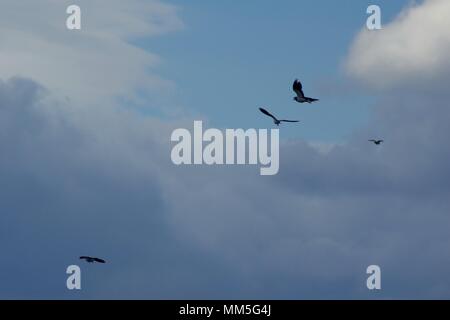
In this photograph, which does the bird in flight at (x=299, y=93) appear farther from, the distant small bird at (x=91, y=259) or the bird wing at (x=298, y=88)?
the distant small bird at (x=91, y=259)

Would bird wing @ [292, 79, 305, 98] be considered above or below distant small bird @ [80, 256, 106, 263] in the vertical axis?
above

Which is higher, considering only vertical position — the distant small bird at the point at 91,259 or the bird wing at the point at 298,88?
the bird wing at the point at 298,88

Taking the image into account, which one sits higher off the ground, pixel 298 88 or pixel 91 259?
pixel 298 88

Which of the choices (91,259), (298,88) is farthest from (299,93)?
(91,259)

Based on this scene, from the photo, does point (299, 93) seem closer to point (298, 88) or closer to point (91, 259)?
point (298, 88)

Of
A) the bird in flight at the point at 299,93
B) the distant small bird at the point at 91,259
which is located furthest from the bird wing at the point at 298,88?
the distant small bird at the point at 91,259

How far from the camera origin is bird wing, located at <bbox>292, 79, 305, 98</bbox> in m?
86.0

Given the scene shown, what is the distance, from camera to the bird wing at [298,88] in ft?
282

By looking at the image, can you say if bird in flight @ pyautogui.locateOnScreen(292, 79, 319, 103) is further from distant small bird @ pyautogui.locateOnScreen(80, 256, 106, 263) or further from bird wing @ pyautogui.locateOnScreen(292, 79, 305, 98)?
distant small bird @ pyautogui.locateOnScreen(80, 256, 106, 263)

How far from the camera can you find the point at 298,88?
8625 cm

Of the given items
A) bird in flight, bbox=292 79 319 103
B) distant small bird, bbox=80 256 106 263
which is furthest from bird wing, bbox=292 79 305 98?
distant small bird, bbox=80 256 106 263

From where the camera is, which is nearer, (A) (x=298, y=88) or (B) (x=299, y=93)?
(A) (x=298, y=88)
